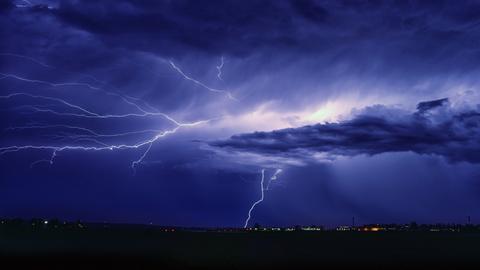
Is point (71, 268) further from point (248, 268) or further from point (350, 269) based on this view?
point (350, 269)

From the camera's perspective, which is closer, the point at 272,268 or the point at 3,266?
the point at 3,266

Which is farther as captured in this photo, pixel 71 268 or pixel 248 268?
pixel 248 268

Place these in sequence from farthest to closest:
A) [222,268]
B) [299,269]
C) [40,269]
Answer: [299,269] → [222,268] → [40,269]

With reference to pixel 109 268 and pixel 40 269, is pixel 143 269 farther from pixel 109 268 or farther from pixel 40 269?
pixel 40 269

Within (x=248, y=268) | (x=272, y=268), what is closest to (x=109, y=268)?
(x=248, y=268)

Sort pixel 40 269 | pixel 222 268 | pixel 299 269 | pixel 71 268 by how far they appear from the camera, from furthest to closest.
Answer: pixel 299 269
pixel 222 268
pixel 71 268
pixel 40 269

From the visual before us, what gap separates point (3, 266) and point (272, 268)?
22.9 meters

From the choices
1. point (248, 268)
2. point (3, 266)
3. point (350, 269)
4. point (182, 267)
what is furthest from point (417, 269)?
point (3, 266)

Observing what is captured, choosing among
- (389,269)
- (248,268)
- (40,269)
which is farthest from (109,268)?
(389,269)

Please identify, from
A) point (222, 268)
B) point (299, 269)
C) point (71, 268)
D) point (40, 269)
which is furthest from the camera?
point (299, 269)

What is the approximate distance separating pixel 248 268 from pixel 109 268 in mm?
12135

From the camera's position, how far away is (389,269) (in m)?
46.3

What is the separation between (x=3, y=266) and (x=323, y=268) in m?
27.7

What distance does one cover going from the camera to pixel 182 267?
4338 centimetres
